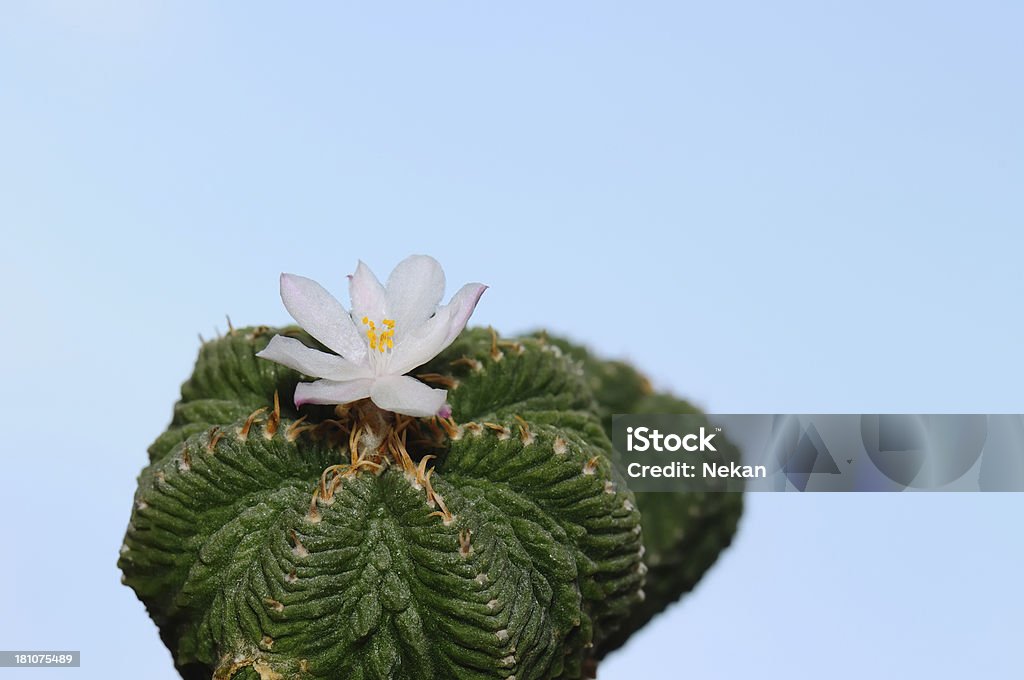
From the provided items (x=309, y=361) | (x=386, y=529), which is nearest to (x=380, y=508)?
(x=386, y=529)

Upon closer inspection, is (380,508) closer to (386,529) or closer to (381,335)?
(386,529)

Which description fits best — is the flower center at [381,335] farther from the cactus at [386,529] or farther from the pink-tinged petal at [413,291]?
the cactus at [386,529]

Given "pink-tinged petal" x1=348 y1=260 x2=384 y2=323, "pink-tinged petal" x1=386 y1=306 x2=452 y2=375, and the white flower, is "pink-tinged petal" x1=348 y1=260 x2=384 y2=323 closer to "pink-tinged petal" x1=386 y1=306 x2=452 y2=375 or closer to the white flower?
the white flower

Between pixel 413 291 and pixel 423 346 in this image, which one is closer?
pixel 423 346

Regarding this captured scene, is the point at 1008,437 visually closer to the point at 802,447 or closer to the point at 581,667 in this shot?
the point at 802,447

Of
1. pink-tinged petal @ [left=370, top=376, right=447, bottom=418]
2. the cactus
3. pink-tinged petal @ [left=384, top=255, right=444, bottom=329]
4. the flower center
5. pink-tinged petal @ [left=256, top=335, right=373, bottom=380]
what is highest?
pink-tinged petal @ [left=384, top=255, right=444, bottom=329]

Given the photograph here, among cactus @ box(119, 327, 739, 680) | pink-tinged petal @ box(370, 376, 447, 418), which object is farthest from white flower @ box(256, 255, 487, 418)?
cactus @ box(119, 327, 739, 680)

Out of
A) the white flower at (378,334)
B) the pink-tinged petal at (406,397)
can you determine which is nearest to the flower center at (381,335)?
the white flower at (378,334)

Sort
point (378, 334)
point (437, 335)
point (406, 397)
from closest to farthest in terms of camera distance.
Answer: point (406, 397) → point (437, 335) → point (378, 334)

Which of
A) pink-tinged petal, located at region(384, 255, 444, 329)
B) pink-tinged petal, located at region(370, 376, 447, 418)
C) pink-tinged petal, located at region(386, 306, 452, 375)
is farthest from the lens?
pink-tinged petal, located at region(384, 255, 444, 329)
